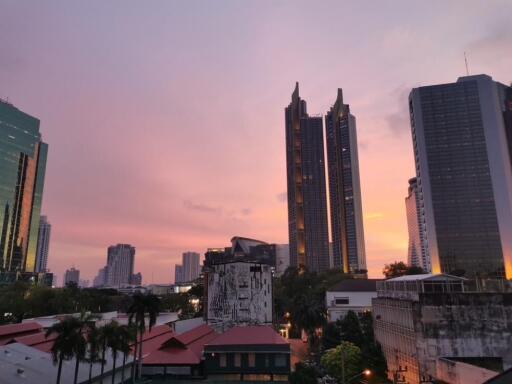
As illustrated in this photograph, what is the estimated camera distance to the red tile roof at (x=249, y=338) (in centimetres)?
6141

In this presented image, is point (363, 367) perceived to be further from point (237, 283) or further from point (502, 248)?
point (502, 248)

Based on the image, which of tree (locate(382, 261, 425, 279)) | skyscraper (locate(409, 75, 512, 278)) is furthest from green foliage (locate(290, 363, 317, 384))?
skyscraper (locate(409, 75, 512, 278))

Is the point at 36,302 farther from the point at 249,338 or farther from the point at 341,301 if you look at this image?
the point at 341,301

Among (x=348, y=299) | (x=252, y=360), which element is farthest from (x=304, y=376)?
(x=348, y=299)

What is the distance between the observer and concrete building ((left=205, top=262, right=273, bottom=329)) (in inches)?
3679

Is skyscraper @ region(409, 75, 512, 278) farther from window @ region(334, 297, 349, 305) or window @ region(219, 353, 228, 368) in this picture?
window @ region(219, 353, 228, 368)

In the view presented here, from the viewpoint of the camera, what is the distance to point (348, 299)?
10288 centimetres

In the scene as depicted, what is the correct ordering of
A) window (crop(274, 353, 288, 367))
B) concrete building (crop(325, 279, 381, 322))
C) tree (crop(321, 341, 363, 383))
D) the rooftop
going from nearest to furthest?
tree (crop(321, 341, 363, 383)), window (crop(274, 353, 288, 367)), concrete building (crop(325, 279, 381, 322)), the rooftop

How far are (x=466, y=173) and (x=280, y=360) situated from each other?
158421mm

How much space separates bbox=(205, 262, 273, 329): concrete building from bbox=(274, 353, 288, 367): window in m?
33.0

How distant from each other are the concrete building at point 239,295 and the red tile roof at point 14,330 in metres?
38.4

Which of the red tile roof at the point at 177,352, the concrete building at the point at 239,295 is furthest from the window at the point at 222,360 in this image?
the concrete building at the point at 239,295

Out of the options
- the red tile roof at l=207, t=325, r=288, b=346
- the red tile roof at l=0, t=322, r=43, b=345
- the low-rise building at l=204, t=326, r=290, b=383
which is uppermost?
the red tile roof at l=0, t=322, r=43, b=345

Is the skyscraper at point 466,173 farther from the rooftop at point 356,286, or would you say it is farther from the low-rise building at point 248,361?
the low-rise building at point 248,361
